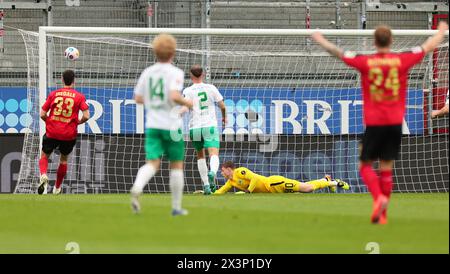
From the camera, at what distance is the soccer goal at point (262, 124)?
21.1m

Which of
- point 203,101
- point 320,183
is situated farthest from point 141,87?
point 320,183

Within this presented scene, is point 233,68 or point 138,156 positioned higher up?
point 233,68

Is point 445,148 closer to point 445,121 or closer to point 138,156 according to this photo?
point 445,121

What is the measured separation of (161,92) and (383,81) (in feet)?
7.59

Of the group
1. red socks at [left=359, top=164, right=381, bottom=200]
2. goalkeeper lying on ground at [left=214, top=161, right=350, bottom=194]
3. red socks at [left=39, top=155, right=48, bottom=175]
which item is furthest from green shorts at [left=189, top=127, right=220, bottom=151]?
red socks at [left=359, top=164, right=381, bottom=200]

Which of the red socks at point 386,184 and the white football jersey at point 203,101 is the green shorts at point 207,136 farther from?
the red socks at point 386,184

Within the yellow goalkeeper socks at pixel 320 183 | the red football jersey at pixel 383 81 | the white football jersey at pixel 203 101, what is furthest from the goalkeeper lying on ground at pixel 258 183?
the red football jersey at pixel 383 81

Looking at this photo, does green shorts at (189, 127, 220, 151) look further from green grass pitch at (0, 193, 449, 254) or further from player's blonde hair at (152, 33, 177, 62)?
player's blonde hair at (152, 33, 177, 62)

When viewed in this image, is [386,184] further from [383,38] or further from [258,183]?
[258,183]

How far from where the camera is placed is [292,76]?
23.0 m

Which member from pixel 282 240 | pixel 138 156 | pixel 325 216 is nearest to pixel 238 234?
pixel 282 240

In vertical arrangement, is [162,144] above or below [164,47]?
below

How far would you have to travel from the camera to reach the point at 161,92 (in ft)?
35.8

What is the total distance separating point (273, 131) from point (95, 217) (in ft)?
33.7
